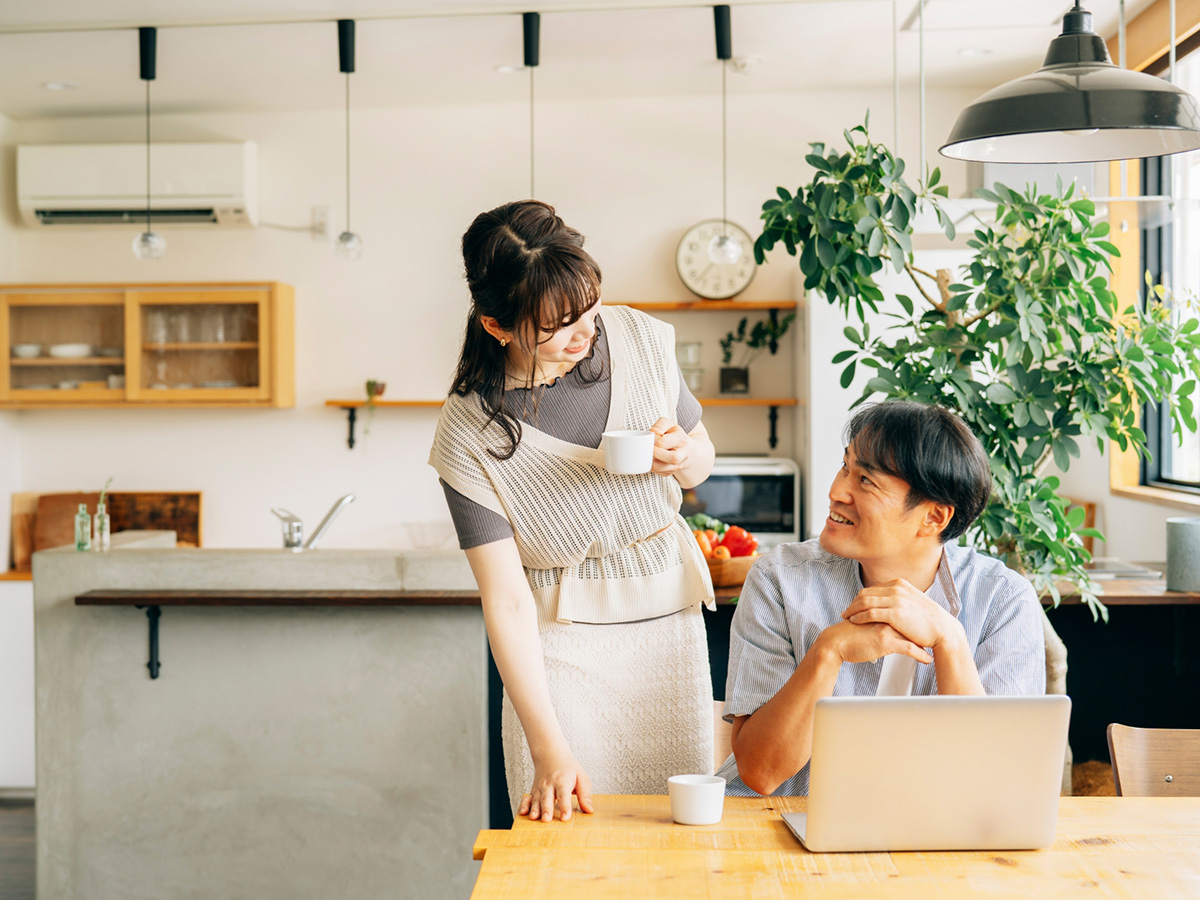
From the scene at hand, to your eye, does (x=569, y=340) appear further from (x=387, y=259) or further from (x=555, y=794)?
(x=387, y=259)

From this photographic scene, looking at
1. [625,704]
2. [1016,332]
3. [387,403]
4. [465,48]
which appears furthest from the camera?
[387,403]

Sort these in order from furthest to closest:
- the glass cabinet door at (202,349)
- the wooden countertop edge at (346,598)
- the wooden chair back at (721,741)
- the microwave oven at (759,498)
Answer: the glass cabinet door at (202,349) → the microwave oven at (759,498) → the wooden countertop edge at (346,598) → the wooden chair back at (721,741)

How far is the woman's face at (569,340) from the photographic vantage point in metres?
1.30

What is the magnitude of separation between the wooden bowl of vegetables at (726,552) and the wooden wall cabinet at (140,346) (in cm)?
241

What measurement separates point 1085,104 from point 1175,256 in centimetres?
234

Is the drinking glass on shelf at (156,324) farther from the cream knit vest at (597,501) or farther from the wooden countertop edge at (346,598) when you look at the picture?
the cream knit vest at (597,501)

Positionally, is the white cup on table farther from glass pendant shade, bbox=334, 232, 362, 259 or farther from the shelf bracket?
glass pendant shade, bbox=334, 232, 362, 259

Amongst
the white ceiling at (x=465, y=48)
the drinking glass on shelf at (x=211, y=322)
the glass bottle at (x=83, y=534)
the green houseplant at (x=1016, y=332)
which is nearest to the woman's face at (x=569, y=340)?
the green houseplant at (x=1016, y=332)

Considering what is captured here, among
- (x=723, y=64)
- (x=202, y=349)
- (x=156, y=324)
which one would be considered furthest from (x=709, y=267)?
(x=156, y=324)

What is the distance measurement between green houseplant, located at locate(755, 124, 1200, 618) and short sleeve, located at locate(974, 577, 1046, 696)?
0.78m

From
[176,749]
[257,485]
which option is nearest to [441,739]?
[176,749]

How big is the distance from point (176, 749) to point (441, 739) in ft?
2.31

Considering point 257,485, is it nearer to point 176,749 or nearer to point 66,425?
point 66,425

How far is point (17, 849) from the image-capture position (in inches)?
133
